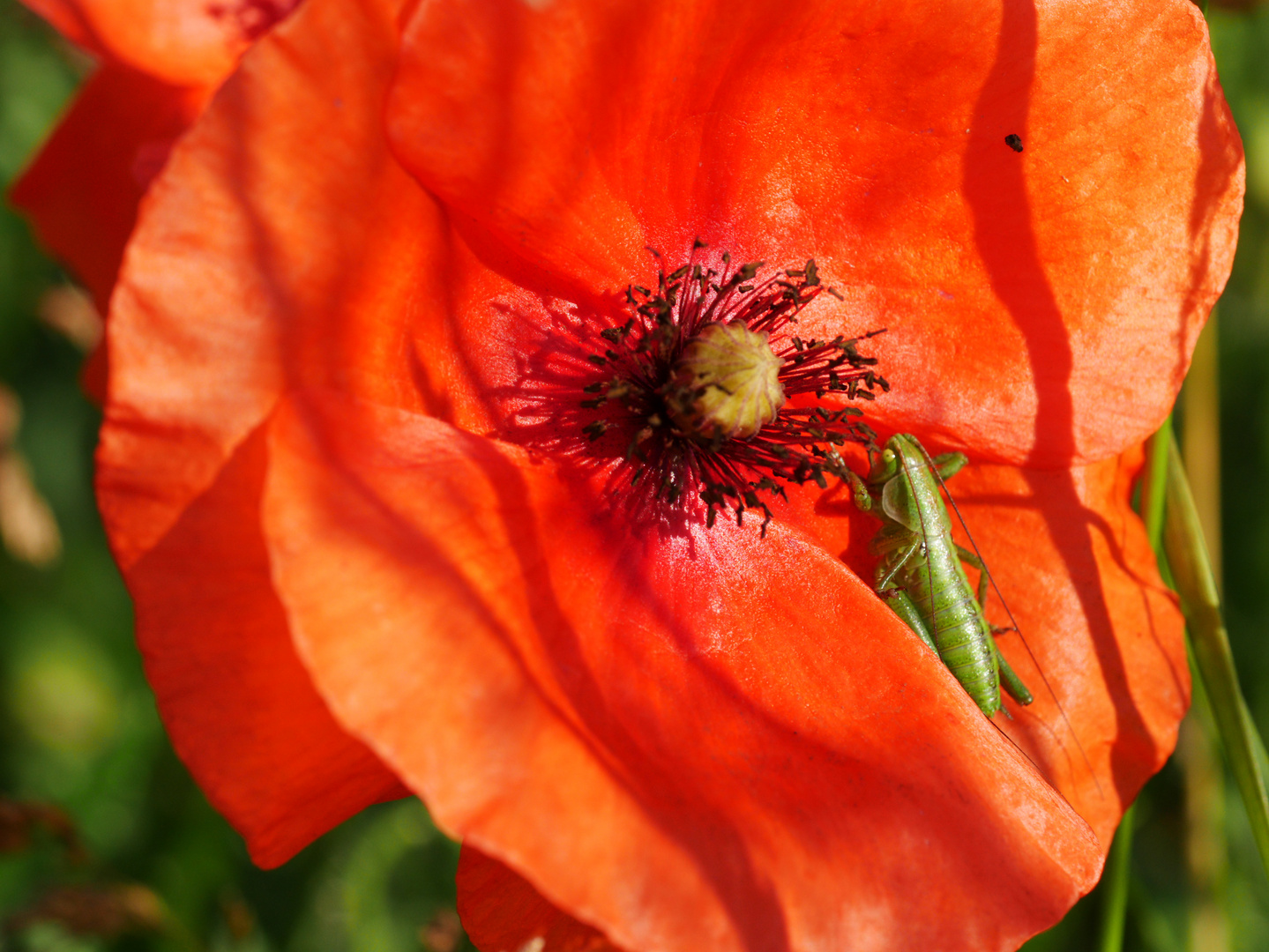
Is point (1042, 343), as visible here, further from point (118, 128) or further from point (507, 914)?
point (118, 128)

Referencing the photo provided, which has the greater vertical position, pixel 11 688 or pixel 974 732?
pixel 974 732

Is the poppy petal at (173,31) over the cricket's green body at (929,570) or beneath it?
over

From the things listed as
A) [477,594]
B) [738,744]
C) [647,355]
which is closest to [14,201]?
[647,355]

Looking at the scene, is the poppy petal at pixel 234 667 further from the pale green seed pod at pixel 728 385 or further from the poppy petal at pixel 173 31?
the poppy petal at pixel 173 31

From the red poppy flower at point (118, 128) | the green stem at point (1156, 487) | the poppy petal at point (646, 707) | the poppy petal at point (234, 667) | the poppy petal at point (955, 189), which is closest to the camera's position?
the poppy petal at point (646, 707)

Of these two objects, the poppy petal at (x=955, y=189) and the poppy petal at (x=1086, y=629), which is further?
the poppy petal at (x=1086, y=629)

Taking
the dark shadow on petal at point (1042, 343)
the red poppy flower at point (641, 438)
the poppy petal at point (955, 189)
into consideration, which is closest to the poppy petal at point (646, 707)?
the red poppy flower at point (641, 438)

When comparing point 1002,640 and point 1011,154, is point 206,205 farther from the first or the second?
point 1002,640

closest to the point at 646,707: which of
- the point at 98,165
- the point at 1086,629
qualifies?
the point at 1086,629
